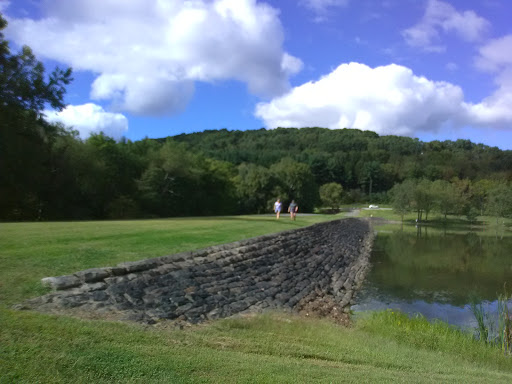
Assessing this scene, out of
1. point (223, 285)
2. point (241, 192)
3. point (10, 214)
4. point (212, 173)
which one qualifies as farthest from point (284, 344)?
point (241, 192)

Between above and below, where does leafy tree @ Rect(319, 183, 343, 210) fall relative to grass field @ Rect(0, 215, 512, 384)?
above

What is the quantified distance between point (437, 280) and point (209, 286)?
50.3ft

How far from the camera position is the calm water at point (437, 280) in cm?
1588

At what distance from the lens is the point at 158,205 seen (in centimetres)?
4600

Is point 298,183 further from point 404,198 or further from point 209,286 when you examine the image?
point 209,286

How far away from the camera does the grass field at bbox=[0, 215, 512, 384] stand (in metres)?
4.46

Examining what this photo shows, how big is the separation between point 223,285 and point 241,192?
190ft

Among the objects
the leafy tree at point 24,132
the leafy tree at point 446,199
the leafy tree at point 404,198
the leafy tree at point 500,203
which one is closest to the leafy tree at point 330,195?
the leafy tree at point 404,198

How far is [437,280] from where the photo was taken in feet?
70.2

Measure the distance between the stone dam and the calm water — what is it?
5.59ft

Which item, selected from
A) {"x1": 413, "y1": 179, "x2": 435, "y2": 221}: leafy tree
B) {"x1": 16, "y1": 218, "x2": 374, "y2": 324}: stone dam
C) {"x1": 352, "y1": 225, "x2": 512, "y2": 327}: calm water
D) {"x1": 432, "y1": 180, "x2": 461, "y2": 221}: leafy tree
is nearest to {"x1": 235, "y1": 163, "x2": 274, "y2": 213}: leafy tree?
{"x1": 413, "y1": 179, "x2": 435, "y2": 221}: leafy tree

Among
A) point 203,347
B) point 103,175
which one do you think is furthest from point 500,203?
point 203,347

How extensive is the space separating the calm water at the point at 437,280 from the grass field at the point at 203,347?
13.0ft

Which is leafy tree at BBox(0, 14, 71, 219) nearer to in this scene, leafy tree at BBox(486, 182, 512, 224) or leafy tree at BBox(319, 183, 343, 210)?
leafy tree at BBox(486, 182, 512, 224)
